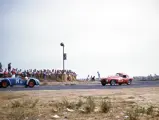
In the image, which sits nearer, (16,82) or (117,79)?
(16,82)

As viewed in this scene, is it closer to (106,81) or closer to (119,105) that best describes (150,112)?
(119,105)

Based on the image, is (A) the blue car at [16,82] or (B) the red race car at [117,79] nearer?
(A) the blue car at [16,82]

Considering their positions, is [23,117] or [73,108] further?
[73,108]

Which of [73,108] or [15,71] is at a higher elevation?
[15,71]

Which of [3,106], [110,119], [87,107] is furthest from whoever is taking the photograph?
[3,106]

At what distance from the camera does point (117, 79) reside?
1142 inches

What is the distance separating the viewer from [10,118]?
26.2 ft

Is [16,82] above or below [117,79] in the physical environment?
below

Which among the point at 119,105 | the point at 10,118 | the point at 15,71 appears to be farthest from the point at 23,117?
the point at 15,71

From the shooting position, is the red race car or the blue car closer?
the blue car

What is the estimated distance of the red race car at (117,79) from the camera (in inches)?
1105

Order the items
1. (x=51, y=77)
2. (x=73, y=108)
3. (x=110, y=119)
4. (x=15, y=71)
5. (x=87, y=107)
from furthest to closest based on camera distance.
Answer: (x=51, y=77)
(x=15, y=71)
(x=73, y=108)
(x=87, y=107)
(x=110, y=119)

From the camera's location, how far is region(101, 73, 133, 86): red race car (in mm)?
28062

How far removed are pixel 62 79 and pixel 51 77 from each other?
1618 mm
